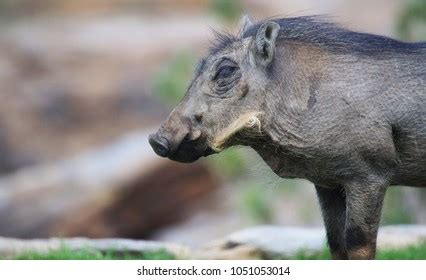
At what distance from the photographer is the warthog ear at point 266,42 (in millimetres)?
5988

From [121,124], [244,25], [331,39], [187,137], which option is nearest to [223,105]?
[187,137]

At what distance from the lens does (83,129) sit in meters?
20.7

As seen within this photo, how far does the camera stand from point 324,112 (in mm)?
5910

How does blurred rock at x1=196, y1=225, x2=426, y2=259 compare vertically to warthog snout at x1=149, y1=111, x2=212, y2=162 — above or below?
above

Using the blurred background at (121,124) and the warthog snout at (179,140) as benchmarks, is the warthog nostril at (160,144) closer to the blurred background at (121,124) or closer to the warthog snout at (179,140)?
the warthog snout at (179,140)

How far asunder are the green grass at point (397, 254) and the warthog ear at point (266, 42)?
188 centimetres

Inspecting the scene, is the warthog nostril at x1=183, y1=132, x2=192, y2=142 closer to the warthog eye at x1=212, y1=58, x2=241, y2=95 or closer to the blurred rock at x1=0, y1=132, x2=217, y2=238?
the warthog eye at x1=212, y1=58, x2=241, y2=95

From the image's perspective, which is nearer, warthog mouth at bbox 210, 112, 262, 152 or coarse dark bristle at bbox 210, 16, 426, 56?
warthog mouth at bbox 210, 112, 262, 152

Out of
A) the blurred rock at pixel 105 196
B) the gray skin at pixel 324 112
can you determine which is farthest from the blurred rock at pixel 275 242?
the blurred rock at pixel 105 196

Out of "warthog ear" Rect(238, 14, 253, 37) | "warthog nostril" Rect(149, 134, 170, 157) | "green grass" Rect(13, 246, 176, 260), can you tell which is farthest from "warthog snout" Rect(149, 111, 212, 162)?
"green grass" Rect(13, 246, 176, 260)

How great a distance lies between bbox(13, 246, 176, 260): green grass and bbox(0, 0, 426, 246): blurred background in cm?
591

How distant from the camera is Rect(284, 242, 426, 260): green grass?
23.5 feet

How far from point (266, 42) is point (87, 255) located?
7.40ft
